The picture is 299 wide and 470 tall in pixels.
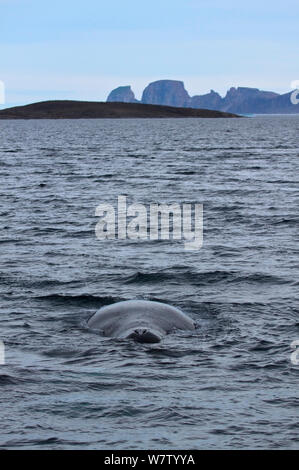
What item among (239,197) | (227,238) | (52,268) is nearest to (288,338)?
(52,268)

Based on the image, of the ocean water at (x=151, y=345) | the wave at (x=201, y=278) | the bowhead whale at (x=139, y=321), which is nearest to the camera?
the ocean water at (x=151, y=345)

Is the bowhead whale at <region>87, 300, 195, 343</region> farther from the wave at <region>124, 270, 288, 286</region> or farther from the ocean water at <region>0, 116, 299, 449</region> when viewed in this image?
the wave at <region>124, 270, 288, 286</region>

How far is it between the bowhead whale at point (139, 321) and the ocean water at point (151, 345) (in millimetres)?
295

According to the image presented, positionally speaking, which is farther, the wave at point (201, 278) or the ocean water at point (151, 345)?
the wave at point (201, 278)

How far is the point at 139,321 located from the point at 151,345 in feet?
3.45

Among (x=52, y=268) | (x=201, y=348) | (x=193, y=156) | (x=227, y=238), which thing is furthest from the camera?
(x=193, y=156)

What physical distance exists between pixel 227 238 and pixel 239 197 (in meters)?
14.2

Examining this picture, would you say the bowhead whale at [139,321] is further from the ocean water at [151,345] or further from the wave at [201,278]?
the wave at [201,278]

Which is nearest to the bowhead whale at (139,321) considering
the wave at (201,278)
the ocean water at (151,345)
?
the ocean water at (151,345)

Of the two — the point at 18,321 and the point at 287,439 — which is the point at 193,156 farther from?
the point at 287,439

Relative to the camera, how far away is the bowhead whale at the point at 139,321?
54.1ft

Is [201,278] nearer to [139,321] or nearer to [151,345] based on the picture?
[139,321]

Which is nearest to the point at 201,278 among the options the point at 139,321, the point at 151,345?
the point at 139,321

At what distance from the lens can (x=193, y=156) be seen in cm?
8512
